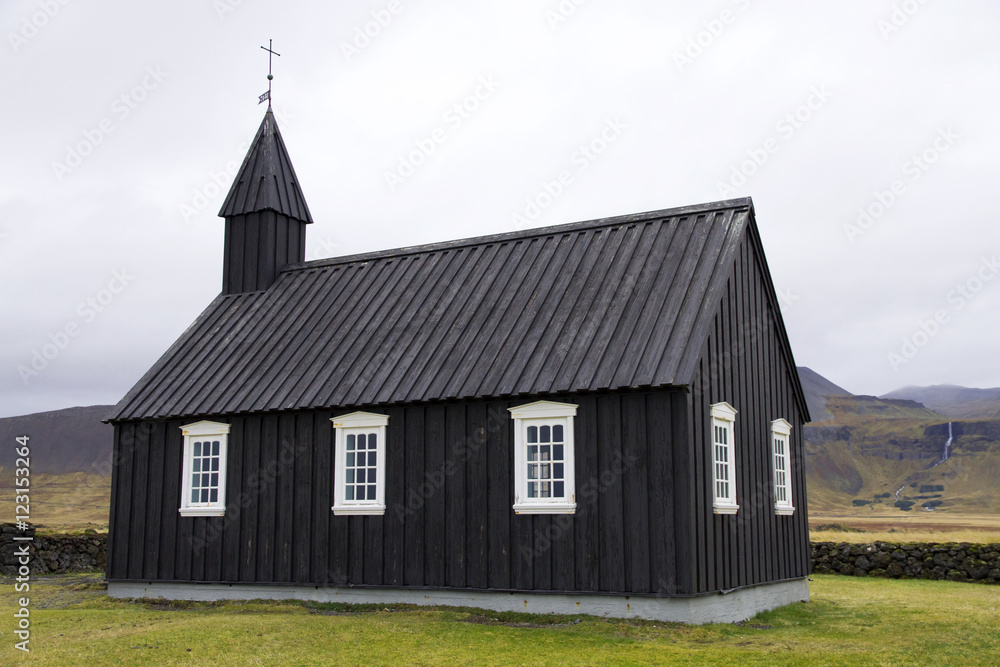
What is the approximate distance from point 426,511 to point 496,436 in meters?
1.89

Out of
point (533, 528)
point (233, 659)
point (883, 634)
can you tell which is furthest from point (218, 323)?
point (883, 634)

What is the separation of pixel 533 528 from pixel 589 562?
1.12 metres

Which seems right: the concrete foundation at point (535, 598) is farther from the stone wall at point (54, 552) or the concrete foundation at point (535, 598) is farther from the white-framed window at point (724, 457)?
the stone wall at point (54, 552)

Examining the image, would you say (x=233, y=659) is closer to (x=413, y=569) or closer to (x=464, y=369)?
(x=413, y=569)

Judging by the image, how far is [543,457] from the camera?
52.5 feet

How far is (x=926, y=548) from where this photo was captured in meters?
24.8

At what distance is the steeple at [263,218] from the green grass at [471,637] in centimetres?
870

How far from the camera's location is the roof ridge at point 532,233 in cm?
1859

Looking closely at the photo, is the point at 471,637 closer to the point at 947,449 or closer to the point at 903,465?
the point at 903,465

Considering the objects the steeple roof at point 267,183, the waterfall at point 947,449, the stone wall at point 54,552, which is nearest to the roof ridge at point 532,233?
the steeple roof at point 267,183

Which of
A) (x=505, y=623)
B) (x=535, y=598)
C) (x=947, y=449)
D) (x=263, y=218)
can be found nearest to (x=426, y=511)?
(x=535, y=598)

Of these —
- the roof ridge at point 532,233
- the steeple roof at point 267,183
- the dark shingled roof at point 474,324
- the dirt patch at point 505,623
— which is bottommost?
the dirt patch at point 505,623

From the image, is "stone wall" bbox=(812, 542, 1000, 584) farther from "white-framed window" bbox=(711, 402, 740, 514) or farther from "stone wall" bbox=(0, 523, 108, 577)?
"stone wall" bbox=(0, 523, 108, 577)

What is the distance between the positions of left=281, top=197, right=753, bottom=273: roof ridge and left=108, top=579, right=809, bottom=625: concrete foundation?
7154 mm
